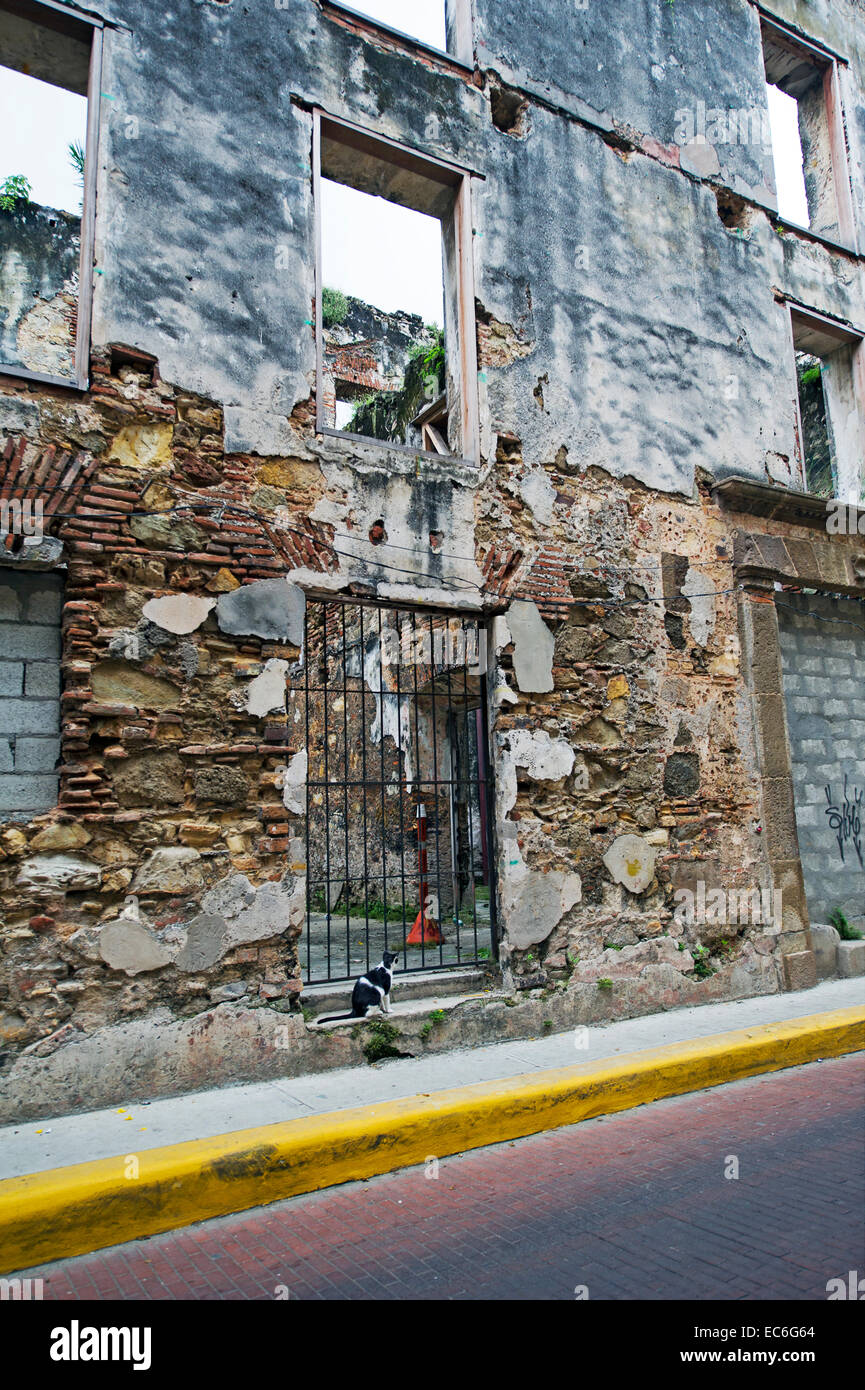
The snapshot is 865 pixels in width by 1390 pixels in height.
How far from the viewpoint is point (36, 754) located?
14.3ft

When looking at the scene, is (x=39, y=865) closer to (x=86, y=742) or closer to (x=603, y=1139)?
(x=86, y=742)

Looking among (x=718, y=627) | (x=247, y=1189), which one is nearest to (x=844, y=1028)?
(x=718, y=627)

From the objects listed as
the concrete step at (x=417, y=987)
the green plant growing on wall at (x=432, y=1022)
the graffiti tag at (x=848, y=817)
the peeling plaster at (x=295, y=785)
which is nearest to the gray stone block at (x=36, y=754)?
the peeling plaster at (x=295, y=785)

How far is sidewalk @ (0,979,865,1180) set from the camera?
3.80 metres

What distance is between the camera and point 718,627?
6.99 metres

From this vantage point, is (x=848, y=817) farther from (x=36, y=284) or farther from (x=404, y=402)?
(x=36, y=284)

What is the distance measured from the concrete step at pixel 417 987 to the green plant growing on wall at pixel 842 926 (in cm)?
344

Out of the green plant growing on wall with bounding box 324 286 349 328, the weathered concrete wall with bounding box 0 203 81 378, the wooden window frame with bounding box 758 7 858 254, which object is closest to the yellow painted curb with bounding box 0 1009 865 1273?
the wooden window frame with bounding box 758 7 858 254

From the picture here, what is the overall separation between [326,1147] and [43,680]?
2502 mm

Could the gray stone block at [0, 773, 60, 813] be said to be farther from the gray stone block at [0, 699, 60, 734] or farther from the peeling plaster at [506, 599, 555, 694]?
the peeling plaster at [506, 599, 555, 694]

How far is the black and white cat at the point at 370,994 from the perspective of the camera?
16.6 ft

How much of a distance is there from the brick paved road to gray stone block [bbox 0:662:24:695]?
2.43 m

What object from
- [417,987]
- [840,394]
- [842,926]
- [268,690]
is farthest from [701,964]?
[840,394]

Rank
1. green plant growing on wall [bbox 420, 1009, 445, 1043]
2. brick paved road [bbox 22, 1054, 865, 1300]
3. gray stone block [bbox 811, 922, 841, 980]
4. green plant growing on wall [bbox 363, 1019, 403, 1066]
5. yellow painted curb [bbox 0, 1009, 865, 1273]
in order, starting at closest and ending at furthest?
brick paved road [bbox 22, 1054, 865, 1300] → yellow painted curb [bbox 0, 1009, 865, 1273] → green plant growing on wall [bbox 363, 1019, 403, 1066] → green plant growing on wall [bbox 420, 1009, 445, 1043] → gray stone block [bbox 811, 922, 841, 980]
